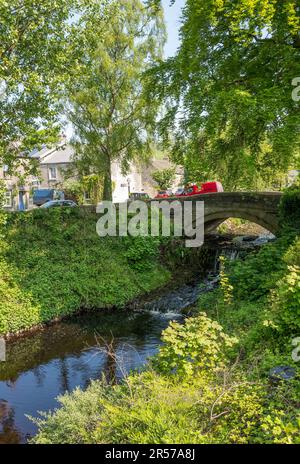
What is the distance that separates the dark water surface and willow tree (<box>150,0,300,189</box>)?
5800 mm

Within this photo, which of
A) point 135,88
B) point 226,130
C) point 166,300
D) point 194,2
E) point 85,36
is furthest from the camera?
point 135,88

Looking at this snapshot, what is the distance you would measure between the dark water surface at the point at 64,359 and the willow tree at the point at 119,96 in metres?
13.0

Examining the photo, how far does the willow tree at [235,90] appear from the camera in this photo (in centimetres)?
1059

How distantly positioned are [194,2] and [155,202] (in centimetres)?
964

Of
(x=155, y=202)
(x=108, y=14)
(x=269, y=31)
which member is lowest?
(x=155, y=202)

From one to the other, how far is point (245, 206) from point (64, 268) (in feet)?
27.3

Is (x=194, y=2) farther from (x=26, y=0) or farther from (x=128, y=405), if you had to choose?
(x=128, y=405)

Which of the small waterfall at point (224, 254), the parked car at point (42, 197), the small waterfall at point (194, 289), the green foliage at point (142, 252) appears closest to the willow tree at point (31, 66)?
the green foliage at point (142, 252)

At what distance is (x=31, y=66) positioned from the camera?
44.1 ft

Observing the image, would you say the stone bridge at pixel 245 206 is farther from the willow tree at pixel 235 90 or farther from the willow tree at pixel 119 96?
the willow tree at pixel 119 96

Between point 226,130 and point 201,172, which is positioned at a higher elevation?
point 226,130

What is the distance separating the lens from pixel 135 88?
23.6 m

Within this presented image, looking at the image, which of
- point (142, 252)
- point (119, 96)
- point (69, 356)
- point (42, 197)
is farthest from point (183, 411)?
point (42, 197)
